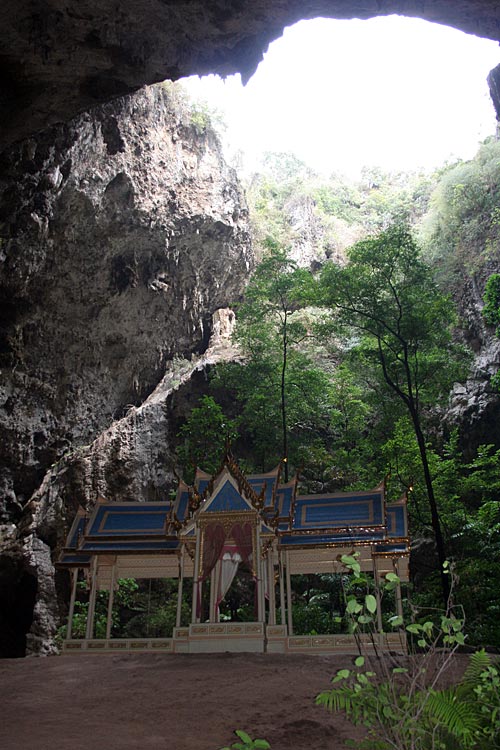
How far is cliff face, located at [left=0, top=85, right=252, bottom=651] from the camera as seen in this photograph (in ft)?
66.5

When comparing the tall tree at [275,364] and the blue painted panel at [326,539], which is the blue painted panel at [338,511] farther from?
the tall tree at [275,364]

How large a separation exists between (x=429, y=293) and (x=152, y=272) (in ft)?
37.0

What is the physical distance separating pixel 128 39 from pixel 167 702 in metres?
13.6

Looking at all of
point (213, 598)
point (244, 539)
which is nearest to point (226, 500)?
point (244, 539)

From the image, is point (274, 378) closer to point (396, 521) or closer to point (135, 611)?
point (135, 611)

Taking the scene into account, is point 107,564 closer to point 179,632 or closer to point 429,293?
point 179,632

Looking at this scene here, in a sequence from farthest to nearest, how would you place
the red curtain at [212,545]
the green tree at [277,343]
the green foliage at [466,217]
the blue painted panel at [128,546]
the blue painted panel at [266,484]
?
1. the green foliage at [466,217]
2. the green tree at [277,343]
3. the blue painted panel at [266,484]
4. the blue painted panel at [128,546]
5. the red curtain at [212,545]

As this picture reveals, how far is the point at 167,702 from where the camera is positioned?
7777 mm

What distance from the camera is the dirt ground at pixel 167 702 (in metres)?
6.19

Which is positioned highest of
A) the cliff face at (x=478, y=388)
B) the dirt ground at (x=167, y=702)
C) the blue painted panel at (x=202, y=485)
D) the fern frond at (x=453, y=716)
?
the cliff face at (x=478, y=388)

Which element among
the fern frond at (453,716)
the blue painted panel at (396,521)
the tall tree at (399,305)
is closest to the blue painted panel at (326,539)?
the blue painted panel at (396,521)

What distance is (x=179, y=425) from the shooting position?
25.1 metres

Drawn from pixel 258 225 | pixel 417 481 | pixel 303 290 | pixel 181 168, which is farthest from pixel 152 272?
pixel 417 481

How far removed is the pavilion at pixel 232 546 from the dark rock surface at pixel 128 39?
9.69 meters
